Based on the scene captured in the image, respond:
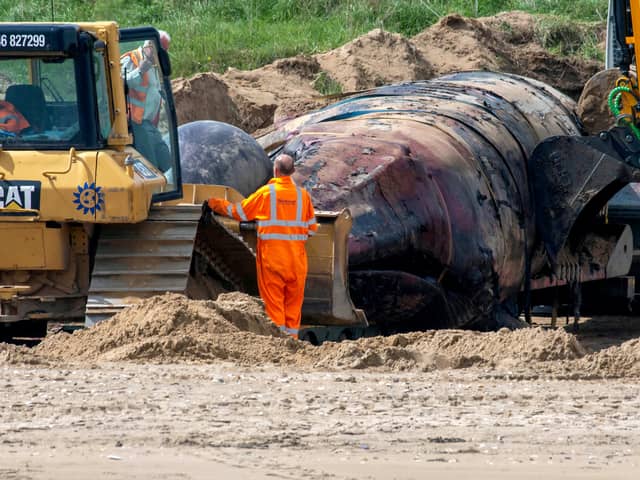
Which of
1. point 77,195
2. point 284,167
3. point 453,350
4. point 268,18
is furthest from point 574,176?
point 268,18

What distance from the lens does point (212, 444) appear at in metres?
5.98

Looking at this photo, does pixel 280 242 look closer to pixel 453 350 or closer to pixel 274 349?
pixel 274 349

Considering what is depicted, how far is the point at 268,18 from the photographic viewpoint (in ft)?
70.2

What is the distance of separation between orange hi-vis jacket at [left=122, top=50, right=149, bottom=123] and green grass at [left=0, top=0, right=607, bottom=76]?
32.3 ft

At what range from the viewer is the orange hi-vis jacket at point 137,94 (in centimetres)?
976

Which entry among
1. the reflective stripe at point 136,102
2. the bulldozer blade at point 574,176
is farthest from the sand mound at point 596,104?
the reflective stripe at point 136,102

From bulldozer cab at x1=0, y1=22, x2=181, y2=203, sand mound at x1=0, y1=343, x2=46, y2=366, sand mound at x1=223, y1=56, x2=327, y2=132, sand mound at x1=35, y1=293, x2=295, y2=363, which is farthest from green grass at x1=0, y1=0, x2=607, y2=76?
sand mound at x1=0, y1=343, x2=46, y2=366

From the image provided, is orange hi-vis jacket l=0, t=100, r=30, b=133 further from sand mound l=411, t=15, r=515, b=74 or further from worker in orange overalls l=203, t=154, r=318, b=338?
sand mound l=411, t=15, r=515, b=74

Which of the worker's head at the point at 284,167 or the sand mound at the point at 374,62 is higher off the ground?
the worker's head at the point at 284,167

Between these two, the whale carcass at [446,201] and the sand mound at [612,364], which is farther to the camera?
the whale carcass at [446,201]

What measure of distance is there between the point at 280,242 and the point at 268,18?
12.2 meters

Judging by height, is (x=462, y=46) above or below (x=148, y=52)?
below

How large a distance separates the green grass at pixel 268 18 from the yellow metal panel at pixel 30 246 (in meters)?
11.1

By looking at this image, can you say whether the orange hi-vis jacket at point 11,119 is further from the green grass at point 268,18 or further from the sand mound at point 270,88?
the green grass at point 268,18
